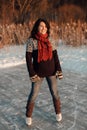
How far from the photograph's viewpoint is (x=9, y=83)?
992cm

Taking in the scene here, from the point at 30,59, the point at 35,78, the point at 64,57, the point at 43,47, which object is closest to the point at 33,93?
the point at 35,78

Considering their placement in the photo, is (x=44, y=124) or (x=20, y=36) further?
(x=20, y=36)

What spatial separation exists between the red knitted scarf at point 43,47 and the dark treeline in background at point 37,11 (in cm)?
1682

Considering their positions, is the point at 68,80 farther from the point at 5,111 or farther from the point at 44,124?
the point at 44,124

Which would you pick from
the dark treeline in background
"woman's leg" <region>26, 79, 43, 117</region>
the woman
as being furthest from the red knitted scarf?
the dark treeline in background

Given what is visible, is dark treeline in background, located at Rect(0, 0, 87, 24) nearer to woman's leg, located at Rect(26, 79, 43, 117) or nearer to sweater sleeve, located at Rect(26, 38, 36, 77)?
woman's leg, located at Rect(26, 79, 43, 117)

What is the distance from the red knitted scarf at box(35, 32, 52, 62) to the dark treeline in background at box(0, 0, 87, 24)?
662 inches

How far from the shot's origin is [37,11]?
2500 centimetres

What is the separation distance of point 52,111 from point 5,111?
0.94 m

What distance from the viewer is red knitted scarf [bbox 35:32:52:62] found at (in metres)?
5.77

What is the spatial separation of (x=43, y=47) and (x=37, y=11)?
19476 mm

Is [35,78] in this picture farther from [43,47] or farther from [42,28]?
[42,28]

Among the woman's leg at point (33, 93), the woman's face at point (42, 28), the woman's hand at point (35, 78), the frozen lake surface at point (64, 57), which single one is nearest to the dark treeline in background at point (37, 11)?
the frozen lake surface at point (64, 57)

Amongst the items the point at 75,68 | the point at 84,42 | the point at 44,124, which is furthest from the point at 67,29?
the point at 44,124
